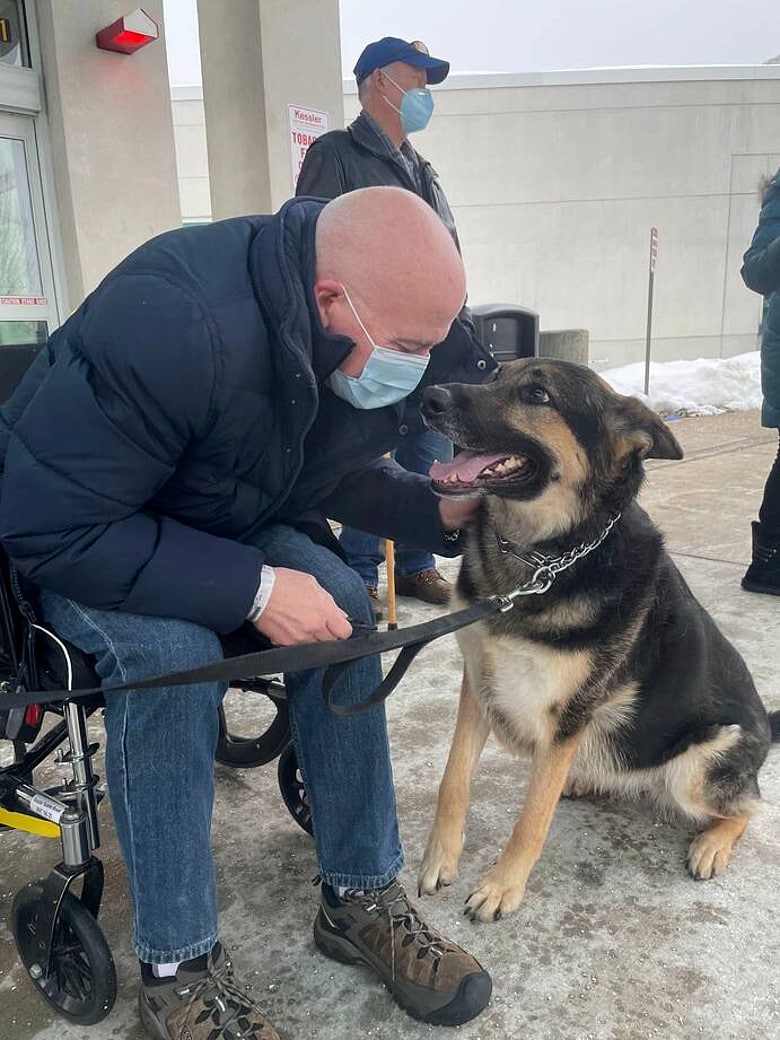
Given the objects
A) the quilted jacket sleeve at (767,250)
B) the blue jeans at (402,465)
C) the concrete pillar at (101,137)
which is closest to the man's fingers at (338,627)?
the blue jeans at (402,465)

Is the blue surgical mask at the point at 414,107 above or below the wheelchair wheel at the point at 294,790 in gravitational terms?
above

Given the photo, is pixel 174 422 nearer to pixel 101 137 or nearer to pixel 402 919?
pixel 402 919

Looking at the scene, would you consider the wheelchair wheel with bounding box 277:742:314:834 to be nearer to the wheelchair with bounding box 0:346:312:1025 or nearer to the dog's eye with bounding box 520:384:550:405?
the wheelchair with bounding box 0:346:312:1025

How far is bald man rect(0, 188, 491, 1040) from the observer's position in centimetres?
143

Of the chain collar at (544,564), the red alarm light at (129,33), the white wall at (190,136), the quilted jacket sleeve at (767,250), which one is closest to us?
the chain collar at (544,564)

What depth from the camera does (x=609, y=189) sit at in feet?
47.6

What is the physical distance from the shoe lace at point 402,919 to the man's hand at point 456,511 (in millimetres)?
881

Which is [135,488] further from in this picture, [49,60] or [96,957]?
[49,60]

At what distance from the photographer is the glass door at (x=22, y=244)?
16.3 ft

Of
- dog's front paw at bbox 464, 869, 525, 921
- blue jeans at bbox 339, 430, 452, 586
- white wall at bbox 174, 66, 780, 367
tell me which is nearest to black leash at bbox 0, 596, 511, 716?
dog's front paw at bbox 464, 869, 525, 921

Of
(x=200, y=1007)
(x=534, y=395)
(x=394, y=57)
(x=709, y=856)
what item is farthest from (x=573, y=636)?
(x=394, y=57)

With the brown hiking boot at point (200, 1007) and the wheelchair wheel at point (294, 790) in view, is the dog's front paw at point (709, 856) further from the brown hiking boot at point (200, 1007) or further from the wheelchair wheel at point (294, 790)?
the brown hiking boot at point (200, 1007)

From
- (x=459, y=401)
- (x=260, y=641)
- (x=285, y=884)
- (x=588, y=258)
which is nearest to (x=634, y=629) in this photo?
(x=459, y=401)

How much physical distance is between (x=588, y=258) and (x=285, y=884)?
46.7 ft
